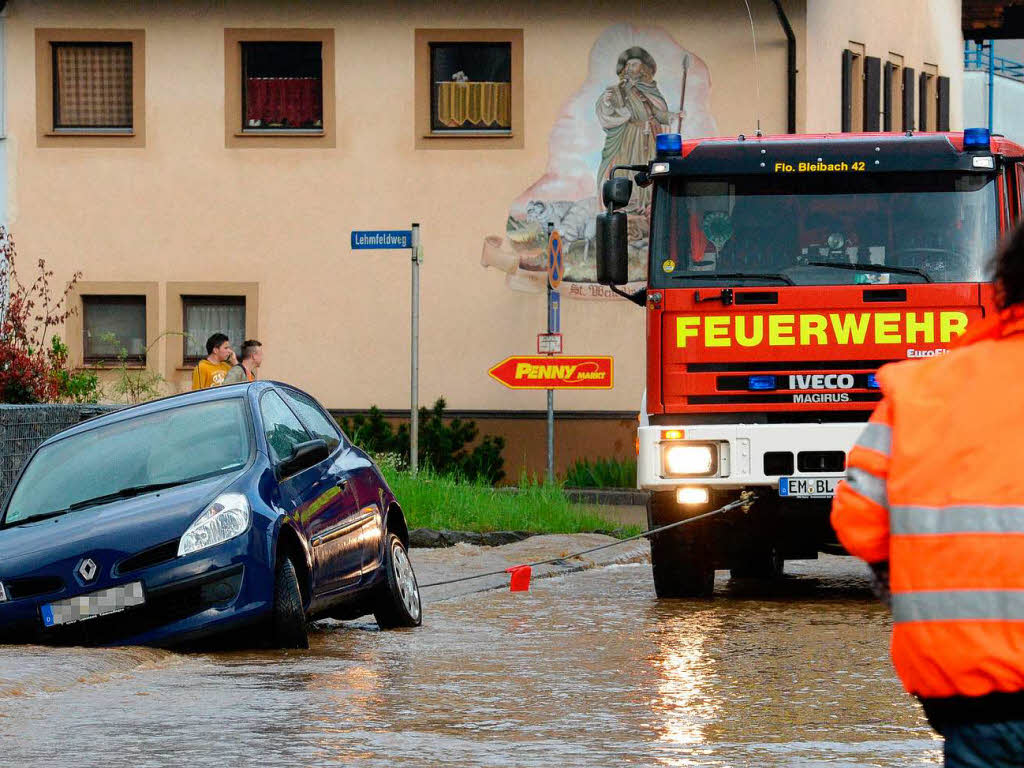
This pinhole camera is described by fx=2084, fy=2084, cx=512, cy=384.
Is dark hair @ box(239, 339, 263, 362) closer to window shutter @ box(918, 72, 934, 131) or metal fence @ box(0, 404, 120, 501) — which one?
metal fence @ box(0, 404, 120, 501)

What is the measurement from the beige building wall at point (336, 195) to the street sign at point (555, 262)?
5226mm

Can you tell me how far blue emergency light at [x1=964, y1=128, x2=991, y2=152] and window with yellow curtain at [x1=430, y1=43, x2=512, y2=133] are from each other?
14920 mm

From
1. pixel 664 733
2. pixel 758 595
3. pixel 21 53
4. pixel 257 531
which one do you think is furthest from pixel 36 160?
pixel 664 733

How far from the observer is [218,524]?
10070 mm

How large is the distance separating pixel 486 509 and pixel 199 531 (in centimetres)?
894

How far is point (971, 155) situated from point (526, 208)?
14.7 metres

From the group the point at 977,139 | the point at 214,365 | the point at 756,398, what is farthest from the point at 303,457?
the point at 214,365

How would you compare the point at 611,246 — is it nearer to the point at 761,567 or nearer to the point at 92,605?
the point at 761,567

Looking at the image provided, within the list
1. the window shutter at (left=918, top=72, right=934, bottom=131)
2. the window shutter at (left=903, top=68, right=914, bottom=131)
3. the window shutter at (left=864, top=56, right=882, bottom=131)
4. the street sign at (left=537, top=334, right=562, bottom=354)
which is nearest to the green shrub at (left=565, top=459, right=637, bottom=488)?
the street sign at (left=537, top=334, right=562, bottom=354)

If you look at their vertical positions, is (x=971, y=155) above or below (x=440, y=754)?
above

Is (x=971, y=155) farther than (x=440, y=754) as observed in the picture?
Yes

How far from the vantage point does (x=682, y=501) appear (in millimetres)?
12633

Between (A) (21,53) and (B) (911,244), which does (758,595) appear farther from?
(A) (21,53)

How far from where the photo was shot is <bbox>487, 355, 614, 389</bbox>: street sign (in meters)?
21.7
